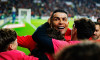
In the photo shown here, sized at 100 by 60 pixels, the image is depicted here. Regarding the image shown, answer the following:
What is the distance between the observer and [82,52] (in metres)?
0.63

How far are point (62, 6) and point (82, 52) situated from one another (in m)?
43.8

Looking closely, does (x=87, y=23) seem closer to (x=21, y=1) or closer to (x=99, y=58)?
(x=99, y=58)

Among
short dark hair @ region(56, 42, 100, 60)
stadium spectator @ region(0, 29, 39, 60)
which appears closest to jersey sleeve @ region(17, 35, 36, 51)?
stadium spectator @ region(0, 29, 39, 60)

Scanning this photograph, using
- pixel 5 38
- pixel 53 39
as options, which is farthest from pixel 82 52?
pixel 5 38

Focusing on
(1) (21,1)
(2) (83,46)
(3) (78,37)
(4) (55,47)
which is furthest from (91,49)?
(1) (21,1)

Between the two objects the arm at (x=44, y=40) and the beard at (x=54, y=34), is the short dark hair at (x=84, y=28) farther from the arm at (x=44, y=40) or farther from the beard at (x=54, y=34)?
the arm at (x=44, y=40)

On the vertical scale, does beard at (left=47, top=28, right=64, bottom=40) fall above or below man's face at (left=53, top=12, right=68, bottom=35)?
below

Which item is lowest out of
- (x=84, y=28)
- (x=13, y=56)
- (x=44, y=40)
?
(x=13, y=56)

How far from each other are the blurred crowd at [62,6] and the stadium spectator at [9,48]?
108ft

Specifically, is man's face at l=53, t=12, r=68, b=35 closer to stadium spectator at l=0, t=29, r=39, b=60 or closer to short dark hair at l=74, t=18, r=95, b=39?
short dark hair at l=74, t=18, r=95, b=39

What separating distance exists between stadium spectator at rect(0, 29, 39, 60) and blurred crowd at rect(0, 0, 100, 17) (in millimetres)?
33045

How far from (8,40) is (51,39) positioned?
1.67 feet

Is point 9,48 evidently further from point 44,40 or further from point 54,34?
point 54,34

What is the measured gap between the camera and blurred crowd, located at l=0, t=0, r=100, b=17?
37.3 m
